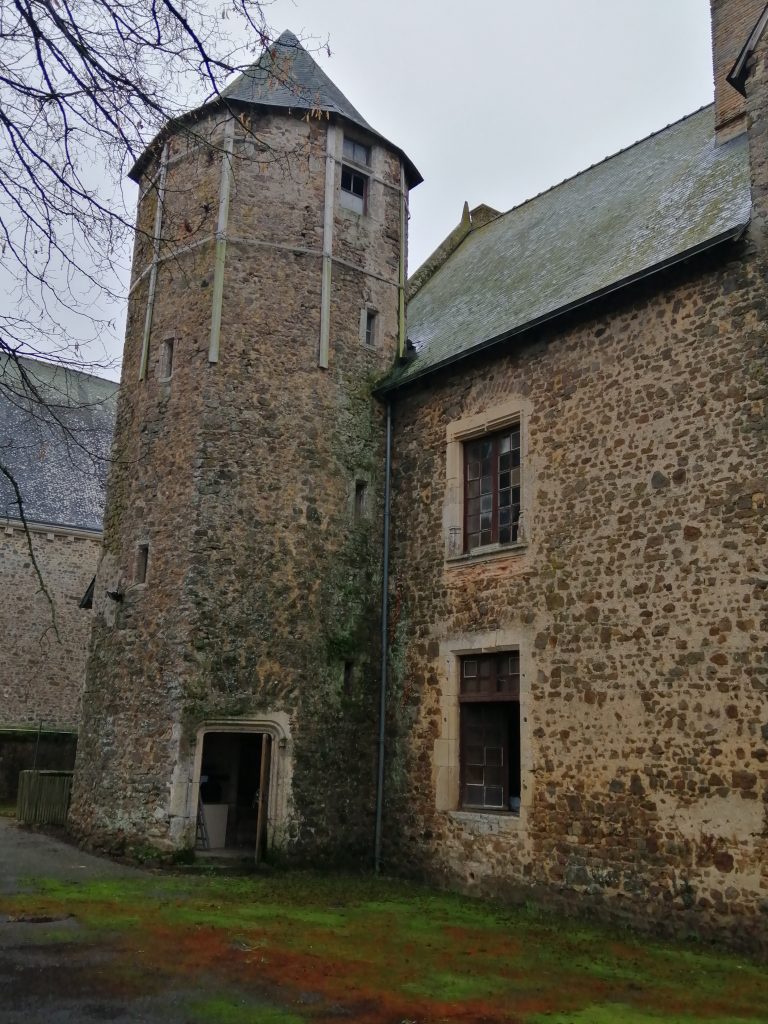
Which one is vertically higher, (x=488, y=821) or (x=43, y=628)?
(x=43, y=628)

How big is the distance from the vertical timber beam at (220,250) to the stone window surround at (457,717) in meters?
4.97

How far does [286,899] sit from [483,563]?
4309mm

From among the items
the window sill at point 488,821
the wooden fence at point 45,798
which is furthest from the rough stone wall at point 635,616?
the wooden fence at point 45,798

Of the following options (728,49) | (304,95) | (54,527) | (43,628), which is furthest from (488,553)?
(54,527)

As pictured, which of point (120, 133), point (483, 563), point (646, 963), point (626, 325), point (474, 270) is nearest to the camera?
point (120, 133)

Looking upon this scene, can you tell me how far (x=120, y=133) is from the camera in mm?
4562

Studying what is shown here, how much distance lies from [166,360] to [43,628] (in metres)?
11.8

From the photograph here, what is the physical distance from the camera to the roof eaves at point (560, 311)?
8820 millimetres

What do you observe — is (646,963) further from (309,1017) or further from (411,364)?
(411,364)

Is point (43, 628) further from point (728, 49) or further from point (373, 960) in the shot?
point (728, 49)

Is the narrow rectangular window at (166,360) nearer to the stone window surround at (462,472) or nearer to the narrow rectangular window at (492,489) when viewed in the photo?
the stone window surround at (462,472)

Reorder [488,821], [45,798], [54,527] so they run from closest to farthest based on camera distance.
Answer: [488,821] → [45,798] → [54,527]

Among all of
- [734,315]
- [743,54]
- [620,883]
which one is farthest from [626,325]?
[620,883]

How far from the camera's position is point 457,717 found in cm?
1128
